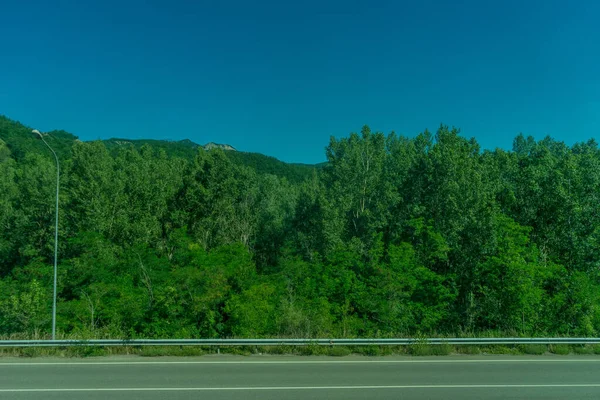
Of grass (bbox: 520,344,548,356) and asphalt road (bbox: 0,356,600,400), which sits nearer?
asphalt road (bbox: 0,356,600,400)

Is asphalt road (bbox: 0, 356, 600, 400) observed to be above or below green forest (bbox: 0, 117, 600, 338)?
below

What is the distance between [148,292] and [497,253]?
16.5 m

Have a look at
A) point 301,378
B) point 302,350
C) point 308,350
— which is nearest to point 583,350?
point 308,350

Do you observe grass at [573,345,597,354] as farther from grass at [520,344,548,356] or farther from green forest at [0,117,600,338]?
green forest at [0,117,600,338]

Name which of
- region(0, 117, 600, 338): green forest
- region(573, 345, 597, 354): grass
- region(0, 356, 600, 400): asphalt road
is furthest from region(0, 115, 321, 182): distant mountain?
region(0, 356, 600, 400): asphalt road

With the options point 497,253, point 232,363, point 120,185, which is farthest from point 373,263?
point 120,185

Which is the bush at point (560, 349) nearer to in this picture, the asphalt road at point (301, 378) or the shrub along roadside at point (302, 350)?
the shrub along roadside at point (302, 350)

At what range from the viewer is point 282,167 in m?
109

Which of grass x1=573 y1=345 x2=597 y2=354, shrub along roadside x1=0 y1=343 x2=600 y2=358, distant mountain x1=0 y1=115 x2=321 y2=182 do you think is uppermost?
distant mountain x1=0 y1=115 x2=321 y2=182

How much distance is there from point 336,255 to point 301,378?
9.65 meters

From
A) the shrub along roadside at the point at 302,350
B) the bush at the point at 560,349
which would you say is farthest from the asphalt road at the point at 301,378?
the bush at the point at 560,349

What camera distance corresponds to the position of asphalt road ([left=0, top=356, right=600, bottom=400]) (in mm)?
7262

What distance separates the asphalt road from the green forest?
2454mm

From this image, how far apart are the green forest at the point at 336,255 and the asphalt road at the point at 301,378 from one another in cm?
245
